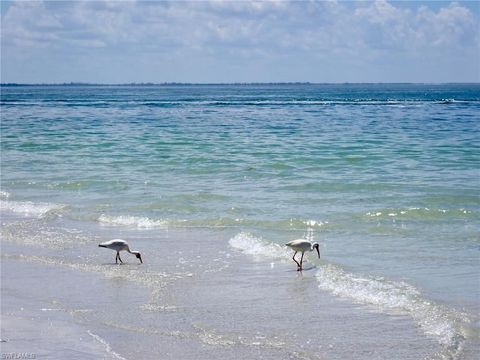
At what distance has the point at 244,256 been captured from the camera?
43.0 feet

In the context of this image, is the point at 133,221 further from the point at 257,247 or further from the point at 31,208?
the point at 257,247

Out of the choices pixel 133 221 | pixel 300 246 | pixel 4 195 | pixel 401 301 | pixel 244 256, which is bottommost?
pixel 4 195

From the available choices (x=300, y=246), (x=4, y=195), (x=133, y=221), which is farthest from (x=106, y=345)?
(x=4, y=195)

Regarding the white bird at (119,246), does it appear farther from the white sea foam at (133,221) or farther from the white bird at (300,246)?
the white sea foam at (133,221)

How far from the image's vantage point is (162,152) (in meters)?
30.8

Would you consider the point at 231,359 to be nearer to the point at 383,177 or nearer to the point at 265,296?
the point at 265,296

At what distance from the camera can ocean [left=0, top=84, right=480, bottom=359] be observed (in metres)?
8.84

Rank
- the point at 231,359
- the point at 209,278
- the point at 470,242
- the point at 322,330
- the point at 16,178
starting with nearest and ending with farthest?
the point at 231,359 → the point at 322,330 → the point at 209,278 → the point at 470,242 → the point at 16,178

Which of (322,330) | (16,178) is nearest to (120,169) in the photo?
(16,178)

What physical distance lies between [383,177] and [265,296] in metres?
12.1

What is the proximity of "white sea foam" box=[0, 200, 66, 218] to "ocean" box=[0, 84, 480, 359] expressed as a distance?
9 cm

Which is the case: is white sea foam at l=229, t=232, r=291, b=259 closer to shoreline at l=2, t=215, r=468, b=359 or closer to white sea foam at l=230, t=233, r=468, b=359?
shoreline at l=2, t=215, r=468, b=359

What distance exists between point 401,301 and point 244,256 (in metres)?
3.57

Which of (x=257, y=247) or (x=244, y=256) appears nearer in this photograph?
(x=244, y=256)
